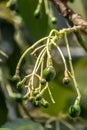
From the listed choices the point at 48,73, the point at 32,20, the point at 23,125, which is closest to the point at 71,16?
the point at 48,73

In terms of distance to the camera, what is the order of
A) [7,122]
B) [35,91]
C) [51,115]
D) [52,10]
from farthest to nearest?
1. [51,115]
2. [52,10]
3. [7,122]
4. [35,91]

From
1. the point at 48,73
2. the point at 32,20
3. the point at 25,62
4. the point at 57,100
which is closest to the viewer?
the point at 48,73

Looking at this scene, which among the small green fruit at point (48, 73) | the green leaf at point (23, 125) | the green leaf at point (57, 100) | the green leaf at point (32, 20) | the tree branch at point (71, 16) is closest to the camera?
the small green fruit at point (48, 73)

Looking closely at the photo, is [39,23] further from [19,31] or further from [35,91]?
[35,91]

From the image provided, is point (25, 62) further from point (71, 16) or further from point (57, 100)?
point (57, 100)

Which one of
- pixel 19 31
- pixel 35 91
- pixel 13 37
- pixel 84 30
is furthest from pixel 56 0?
pixel 19 31

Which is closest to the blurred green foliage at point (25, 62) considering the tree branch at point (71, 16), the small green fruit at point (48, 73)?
the tree branch at point (71, 16)

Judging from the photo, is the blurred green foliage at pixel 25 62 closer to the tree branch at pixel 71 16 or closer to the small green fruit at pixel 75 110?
the tree branch at pixel 71 16
